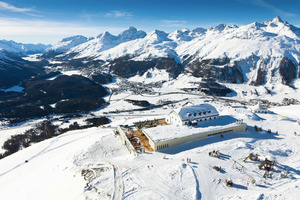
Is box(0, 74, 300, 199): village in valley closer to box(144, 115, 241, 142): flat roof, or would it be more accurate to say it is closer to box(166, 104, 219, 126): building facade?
box(144, 115, 241, 142): flat roof

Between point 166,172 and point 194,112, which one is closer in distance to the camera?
point 166,172

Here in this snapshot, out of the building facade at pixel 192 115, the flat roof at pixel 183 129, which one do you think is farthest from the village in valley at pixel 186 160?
the building facade at pixel 192 115

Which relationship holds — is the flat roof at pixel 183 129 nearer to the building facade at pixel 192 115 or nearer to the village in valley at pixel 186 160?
the village in valley at pixel 186 160

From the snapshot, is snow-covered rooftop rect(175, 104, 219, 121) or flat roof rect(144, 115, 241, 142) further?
snow-covered rooftop rect(175, 104, 219, 121)

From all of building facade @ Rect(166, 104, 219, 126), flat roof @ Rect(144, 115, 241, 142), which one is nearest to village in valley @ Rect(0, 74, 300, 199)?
flat roof @ Rect(144, 115, 241, 142)

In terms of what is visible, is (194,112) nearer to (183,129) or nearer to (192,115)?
(192,115)

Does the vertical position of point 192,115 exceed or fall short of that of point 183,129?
it exceeds it

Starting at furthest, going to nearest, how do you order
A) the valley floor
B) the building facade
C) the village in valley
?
the building facade
the village in valley
the valley floor

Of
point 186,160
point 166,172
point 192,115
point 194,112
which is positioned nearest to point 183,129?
point 192,115

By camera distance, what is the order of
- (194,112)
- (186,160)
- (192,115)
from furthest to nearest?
(194,112) → (192,115) → (186,160)
